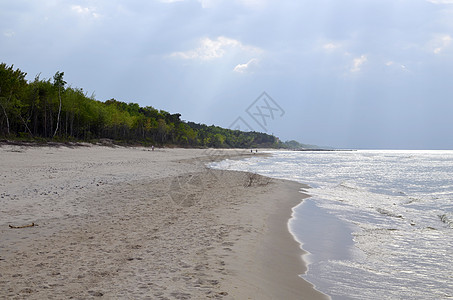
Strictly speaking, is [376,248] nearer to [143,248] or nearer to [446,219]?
[143,248]

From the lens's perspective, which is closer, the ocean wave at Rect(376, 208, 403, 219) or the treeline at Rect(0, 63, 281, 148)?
the ocean wave at Rect(376, 208, 403, 219)

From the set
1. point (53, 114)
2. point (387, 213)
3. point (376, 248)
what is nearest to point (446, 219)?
point (387, 213)

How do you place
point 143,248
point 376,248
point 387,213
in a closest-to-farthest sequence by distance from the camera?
point 143,248
point 376,248
point 387,213

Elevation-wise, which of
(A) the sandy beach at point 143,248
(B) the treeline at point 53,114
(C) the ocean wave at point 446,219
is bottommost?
(A) the sandy beach at point 143,248

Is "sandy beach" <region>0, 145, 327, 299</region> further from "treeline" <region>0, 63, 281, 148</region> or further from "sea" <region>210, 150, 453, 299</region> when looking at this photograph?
"treeline" <region>0, 63, 281, 148</region>

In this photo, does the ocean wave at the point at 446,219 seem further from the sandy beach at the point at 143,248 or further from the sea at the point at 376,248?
the sandy beach at the point at 143,248

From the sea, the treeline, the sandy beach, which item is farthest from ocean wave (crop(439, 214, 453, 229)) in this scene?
the treeline

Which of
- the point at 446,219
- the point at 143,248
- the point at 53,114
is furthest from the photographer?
the point at 53,114

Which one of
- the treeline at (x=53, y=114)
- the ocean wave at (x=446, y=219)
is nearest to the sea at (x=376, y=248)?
the ocean wave at (x=446, y=219)

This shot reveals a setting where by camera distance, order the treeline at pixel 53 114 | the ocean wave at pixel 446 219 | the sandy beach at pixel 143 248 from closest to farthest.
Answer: the sandy beach at pixel 143 248 → the ocean wave at pixel 446 219 → the treeline at pixel 53 114

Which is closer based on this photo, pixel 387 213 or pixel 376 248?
pixel 376 248

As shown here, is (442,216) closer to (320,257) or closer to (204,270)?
(320,257)

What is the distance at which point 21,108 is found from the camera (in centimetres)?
5225

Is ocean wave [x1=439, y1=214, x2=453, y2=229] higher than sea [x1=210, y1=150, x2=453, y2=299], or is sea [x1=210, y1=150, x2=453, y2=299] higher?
ocean wave [x1=439, y1=214, x2=453, y2=229]
